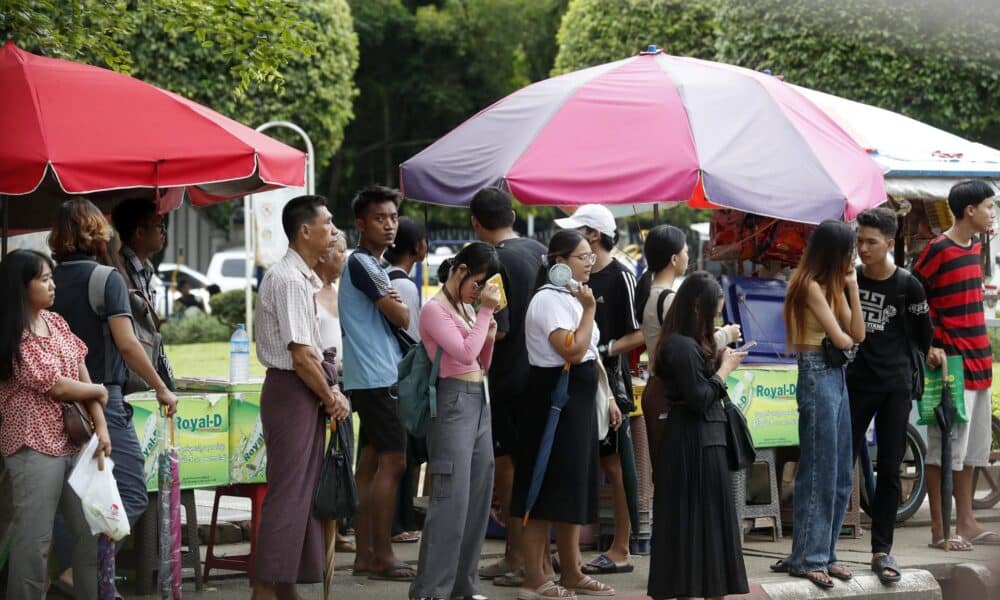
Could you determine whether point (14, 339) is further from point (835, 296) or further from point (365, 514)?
point (835, 296)

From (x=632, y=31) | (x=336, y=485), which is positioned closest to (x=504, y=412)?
(x=336, y=485)

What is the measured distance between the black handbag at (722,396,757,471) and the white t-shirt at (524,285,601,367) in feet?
2.37

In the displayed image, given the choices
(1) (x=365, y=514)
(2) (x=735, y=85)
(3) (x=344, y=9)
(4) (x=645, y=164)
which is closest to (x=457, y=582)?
(1) (x=365, y=514)

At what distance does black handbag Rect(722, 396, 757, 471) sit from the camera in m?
5.69

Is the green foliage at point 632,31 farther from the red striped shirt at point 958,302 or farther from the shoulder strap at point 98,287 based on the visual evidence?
the shoulder strap at point 98,287

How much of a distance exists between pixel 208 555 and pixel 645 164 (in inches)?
124

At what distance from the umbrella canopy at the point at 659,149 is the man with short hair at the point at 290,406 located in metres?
1.81

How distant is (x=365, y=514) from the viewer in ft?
21.5

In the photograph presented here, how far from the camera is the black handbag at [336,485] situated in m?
5.39

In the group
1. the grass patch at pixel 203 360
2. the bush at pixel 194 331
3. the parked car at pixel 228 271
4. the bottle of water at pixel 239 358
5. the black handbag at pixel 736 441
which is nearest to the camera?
the black handbag at pixel 736 441

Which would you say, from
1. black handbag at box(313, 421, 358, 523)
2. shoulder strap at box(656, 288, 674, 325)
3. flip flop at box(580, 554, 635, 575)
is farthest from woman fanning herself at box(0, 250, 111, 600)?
shoulder strap at box(656, 288, 674, 325)

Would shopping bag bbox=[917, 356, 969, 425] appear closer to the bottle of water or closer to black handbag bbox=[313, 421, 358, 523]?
black handbag bbox=[313, 421, 358, 523]

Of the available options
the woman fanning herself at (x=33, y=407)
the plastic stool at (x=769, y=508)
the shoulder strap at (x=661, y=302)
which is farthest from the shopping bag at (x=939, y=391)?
the woman fanning herself at (x=33, y=407)

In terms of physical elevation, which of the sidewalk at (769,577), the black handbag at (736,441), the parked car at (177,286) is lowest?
the sidewalk at (769,577)
